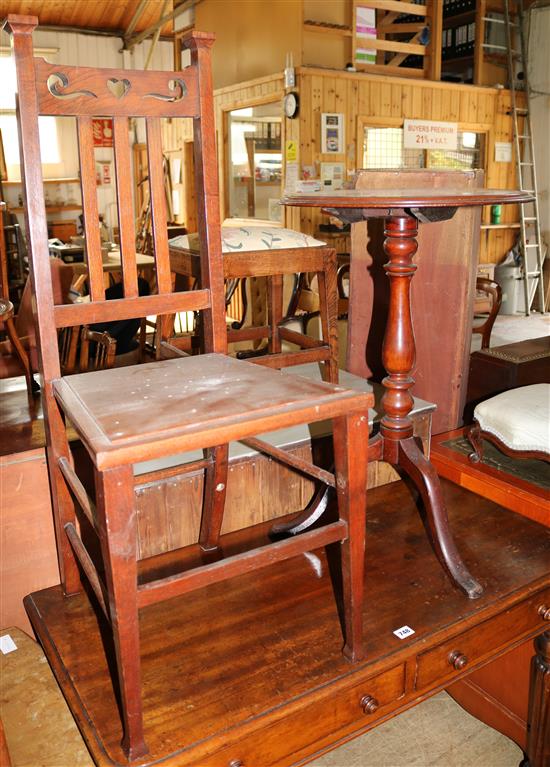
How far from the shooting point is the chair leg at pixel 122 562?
976 mm

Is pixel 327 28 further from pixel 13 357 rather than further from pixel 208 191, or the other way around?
pixel 208 191

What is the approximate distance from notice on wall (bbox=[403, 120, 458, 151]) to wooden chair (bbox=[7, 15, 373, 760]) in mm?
5468

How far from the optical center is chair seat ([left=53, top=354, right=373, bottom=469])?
983 millimetres

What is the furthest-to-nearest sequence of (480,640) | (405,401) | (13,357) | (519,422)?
(13,357)
(519,422)
(405,401)
(480,640)

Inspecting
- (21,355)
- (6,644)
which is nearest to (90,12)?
(21,355)

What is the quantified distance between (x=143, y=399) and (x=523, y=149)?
7.47 m

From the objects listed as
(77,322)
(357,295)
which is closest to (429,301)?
(357,295)

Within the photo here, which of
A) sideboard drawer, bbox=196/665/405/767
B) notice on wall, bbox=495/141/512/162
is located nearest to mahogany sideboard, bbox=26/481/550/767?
sideboard drawer, bbox=196/665/405/767

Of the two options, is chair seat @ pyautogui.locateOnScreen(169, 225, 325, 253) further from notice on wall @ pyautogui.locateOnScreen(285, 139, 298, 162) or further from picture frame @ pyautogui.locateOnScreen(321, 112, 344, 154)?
picture frame @ pyautogui.locateOnScreen(321, 112, 344, 154)

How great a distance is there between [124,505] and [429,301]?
143cm

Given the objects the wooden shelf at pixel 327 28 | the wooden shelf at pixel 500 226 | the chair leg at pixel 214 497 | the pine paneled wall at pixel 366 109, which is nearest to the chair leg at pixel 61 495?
the chair leg at pixel 214 497

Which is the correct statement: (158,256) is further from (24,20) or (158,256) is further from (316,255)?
(316,255)

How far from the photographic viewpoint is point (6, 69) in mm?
9234

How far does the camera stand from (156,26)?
8.48 meters
